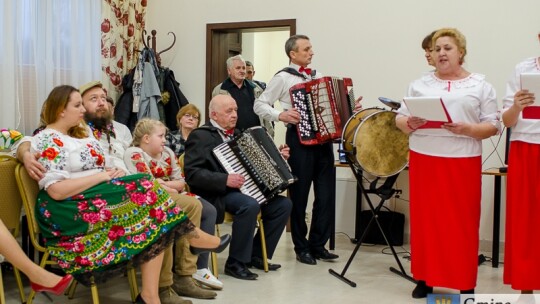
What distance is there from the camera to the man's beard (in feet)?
11.4

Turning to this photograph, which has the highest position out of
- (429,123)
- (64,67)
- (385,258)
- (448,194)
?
(64,67)

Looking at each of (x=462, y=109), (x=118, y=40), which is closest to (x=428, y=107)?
(x=462, y=109)

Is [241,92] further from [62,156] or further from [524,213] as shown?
[524,213]

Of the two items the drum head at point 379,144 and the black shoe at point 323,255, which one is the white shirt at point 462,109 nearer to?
the drum head at point 379,144

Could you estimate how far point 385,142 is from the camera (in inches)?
149

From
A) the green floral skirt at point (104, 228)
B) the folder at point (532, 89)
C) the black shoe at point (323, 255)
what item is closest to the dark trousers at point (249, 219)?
the black shoe at point (323, 255)

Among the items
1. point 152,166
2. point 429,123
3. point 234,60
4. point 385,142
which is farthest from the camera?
point 234,60

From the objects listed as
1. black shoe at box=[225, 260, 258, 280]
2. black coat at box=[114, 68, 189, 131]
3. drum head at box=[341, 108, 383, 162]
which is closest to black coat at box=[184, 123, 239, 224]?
black shoe at box=[225, 260, 258, 280]

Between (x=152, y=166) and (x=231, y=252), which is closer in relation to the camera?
(x=152, y=166)

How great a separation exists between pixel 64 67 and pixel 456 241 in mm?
3434

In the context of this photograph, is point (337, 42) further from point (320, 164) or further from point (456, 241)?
point (456, 241)

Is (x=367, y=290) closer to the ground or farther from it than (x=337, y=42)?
closer to the ground

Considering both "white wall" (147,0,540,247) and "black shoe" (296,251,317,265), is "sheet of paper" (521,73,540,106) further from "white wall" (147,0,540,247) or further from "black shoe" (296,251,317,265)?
"white wall" (147,0,540,247)

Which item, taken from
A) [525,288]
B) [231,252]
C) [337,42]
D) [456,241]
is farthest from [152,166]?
[337,42]
